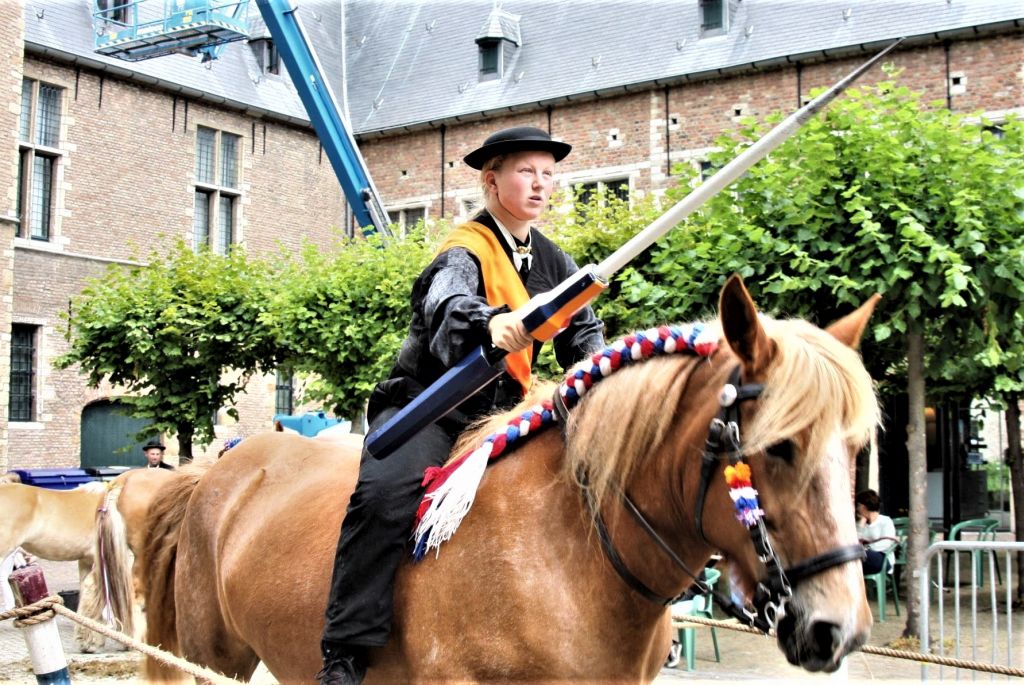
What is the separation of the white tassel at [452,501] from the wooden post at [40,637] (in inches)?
71.1

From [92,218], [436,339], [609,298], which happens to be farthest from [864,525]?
[92,218]

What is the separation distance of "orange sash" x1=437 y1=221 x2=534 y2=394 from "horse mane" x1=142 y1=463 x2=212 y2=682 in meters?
1.99

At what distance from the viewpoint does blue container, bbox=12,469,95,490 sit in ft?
66.0

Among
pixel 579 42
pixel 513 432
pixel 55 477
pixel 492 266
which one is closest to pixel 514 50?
pixel 579 42

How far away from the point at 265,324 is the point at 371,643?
522 inches

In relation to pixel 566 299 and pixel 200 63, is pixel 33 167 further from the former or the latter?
pixel 566 299

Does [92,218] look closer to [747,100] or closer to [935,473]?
[747,100]

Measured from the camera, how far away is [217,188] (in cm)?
2684

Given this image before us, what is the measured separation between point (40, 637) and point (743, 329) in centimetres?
287

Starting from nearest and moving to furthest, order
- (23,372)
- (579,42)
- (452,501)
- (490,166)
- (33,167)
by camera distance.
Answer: (452,501) < (490,166) < (23,372) < (33,167) < (579,42)

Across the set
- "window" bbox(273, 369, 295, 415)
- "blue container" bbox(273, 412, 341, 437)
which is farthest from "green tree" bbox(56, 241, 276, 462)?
"window" bbox(273, 369, 295, 415)

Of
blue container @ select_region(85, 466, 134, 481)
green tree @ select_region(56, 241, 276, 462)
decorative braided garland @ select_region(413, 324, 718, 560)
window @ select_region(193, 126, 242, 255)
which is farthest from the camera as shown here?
window @ select_region(193, 126, 242, 255)

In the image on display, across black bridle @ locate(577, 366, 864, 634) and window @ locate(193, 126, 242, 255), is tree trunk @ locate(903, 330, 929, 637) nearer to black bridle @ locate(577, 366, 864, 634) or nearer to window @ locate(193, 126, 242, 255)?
black bridle @ locate(577, 366, 864, 634)

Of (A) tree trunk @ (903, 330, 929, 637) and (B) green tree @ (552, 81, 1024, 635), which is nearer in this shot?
(B) green tree @ (552, 81, 1024, 635)
